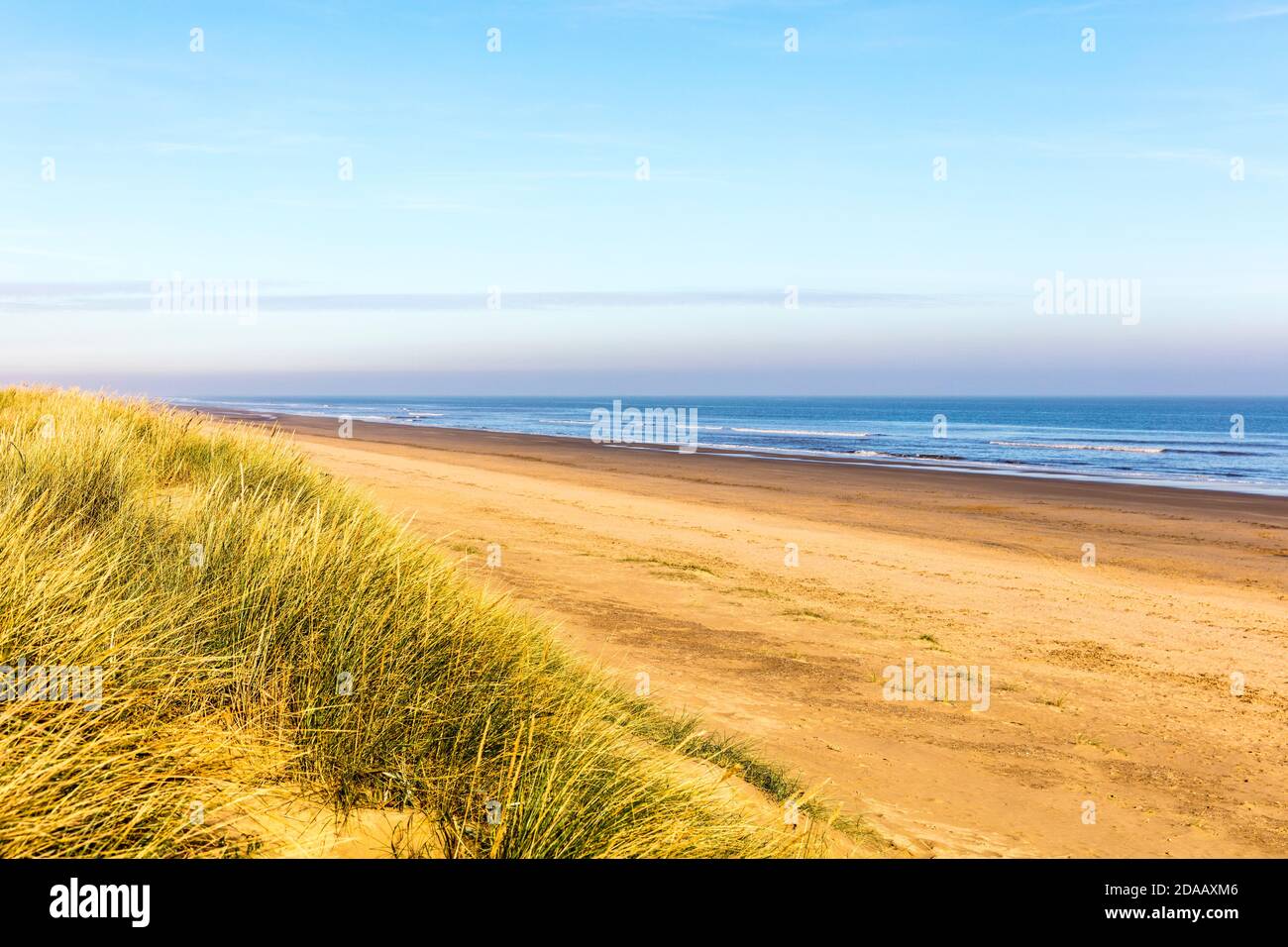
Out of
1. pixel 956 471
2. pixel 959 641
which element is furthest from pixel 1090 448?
pixel 959 641

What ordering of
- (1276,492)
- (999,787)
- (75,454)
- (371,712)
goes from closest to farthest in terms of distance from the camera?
(371,712) < (999,787) < (75,454) < (1276,492)

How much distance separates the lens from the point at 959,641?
969 centimetres

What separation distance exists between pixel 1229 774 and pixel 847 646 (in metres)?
3.66

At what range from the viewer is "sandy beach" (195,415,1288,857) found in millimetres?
5887

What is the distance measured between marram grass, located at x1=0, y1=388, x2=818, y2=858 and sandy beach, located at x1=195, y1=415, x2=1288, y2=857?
5.09ft

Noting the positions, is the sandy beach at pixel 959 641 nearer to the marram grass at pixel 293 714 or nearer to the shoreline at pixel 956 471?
the marram grass at pixel 293 714

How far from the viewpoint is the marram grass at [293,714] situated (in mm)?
2984

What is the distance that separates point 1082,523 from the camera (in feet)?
67.0

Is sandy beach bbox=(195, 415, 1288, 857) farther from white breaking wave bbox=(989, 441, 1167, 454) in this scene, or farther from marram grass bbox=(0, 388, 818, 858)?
white breaking wave bbox=(989, 441, 1167, 454)

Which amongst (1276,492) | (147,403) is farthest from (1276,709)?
(1276,492)

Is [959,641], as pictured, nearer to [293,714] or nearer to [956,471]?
[293,714]

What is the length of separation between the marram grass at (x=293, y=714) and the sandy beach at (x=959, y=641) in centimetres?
155

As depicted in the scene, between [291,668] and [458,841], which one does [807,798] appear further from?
[291,668]

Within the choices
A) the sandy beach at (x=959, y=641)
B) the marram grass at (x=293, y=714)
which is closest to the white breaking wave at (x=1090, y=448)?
the sandy beach at (x=959, y=641)
